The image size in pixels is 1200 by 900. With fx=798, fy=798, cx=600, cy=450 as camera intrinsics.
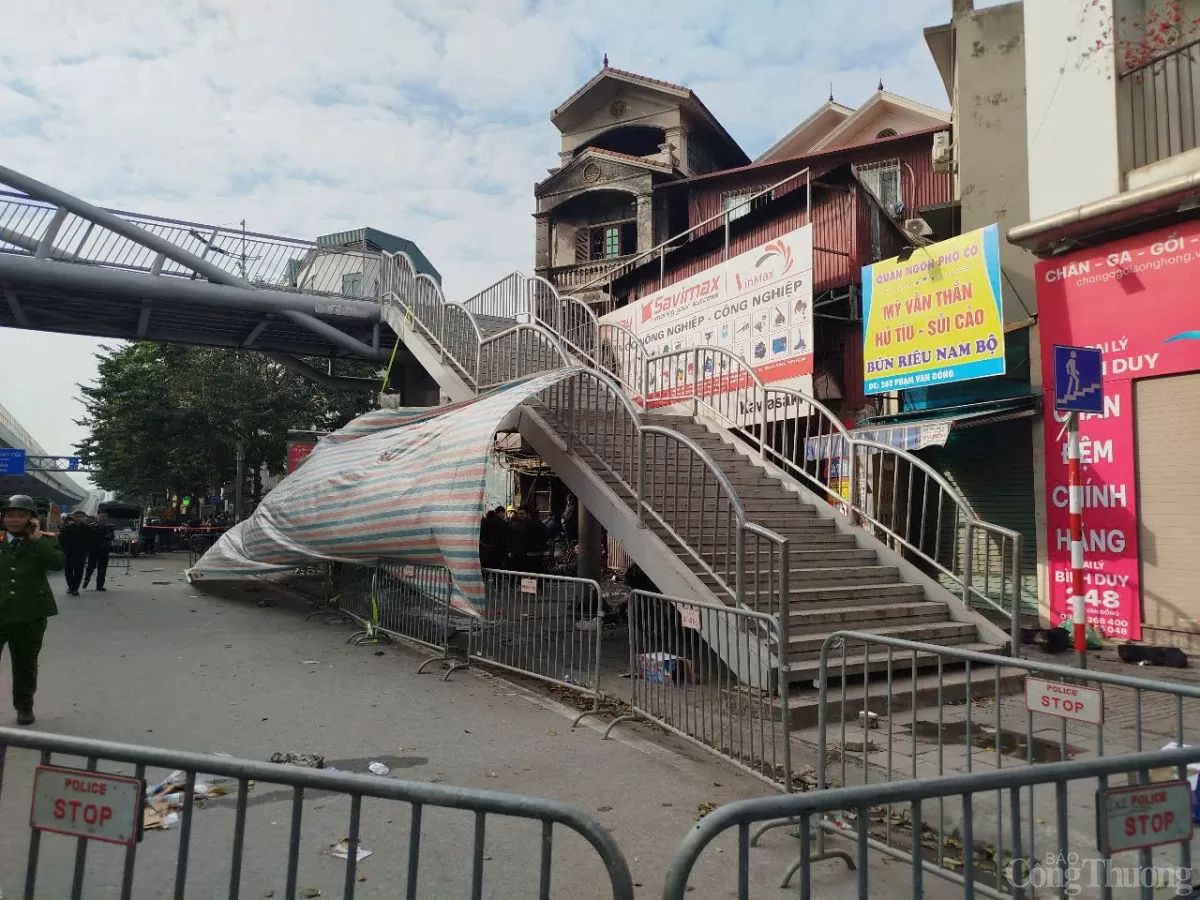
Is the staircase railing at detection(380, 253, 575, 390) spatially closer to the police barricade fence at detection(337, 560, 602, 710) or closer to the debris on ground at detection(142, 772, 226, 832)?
the police barricade fence at detection(337, 560, 602, 710)

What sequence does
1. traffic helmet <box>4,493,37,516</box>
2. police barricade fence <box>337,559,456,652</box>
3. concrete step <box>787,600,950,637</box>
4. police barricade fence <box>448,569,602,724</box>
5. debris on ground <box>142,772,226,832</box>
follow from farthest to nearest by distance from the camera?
police barricade fence <box>337,559,456,652</box>, police barricade fence <box>448,569,602,724</box>, concrete step <box>787,600,950,637</box>, traffic helmet <box>4,493,37,516</box>, debris on ground <box>142,772,226,832</box>

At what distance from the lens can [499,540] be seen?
40.4 feet

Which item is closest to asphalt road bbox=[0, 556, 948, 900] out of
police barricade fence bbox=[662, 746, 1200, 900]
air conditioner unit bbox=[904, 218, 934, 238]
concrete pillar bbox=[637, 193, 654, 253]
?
police barricade fence bbox=[662, 746, 1200, 900]

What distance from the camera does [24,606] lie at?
20.4 ft

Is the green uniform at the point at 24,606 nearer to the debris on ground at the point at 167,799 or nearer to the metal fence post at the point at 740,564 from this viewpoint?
the debris on ground at the point at 167,799

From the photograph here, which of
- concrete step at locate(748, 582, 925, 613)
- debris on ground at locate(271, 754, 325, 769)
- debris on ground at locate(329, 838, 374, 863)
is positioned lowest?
debris on ground at locate(329, 838, 374, 863)

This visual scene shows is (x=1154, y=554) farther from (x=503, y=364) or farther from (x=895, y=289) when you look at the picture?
(x=503, y=364)

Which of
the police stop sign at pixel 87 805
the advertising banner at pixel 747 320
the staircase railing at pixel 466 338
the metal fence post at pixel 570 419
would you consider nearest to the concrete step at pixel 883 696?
the metal fence post at pixel 570 419

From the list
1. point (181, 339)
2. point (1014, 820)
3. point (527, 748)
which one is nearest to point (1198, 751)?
point (1014, 820)

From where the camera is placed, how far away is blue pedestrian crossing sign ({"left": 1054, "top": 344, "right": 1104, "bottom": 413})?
728 centimetres

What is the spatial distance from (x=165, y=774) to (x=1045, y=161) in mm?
11735

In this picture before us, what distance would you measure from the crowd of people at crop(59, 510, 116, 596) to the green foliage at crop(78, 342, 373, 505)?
11703mm

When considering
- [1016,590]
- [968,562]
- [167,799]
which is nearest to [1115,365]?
[968,562]

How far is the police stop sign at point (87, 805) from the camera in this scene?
92.0 inches
